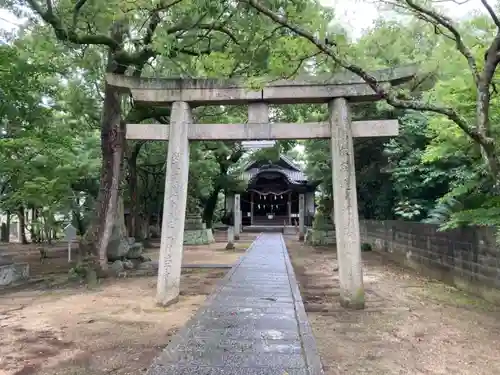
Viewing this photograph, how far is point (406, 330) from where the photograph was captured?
270 inches

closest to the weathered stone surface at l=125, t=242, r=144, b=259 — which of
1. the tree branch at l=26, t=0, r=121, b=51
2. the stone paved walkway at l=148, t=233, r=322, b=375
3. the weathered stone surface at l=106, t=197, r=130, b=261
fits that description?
the weathered stone surface at l=106, t=197, r=130, b=261

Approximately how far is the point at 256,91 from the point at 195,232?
18331 mm

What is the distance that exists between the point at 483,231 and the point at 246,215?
3204cm

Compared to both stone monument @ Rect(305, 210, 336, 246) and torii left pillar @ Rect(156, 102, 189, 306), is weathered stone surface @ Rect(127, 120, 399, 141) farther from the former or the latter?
stone monument @ Rect(305, 210, 336, 246)

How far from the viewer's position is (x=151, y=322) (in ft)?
24.4

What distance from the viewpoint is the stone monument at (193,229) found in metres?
25.8

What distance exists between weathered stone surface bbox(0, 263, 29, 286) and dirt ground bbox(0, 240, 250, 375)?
2.97 ft

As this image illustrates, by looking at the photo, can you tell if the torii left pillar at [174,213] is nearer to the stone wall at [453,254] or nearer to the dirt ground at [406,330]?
the dirt ground at [406,330]

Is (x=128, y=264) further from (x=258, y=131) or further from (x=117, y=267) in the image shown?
(x=258, y=131)

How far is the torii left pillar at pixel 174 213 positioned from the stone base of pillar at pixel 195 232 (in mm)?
16807

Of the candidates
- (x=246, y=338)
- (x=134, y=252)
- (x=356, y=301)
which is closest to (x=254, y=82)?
(x=246, y=338)

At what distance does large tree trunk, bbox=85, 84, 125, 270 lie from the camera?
1246 centimetres

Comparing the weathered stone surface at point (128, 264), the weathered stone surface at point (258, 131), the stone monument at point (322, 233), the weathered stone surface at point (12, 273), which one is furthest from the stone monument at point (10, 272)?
the stone monument at point (322, 233)

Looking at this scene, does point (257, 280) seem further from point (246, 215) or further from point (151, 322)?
point (246, 215)
